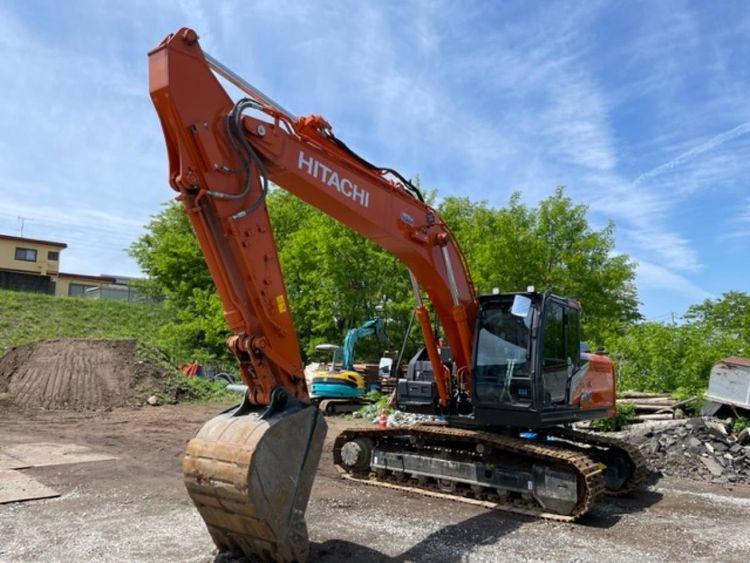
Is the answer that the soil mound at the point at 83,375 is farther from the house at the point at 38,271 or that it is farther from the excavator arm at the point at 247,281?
the house at the point at 38,271

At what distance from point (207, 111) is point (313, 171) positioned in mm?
1183

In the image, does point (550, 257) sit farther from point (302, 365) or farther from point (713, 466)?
point (302, 365)

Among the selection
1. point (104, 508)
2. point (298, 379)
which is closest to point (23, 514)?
point (104, 508)

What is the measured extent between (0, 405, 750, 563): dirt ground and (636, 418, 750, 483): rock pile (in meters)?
0.57

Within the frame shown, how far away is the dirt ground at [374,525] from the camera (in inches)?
231

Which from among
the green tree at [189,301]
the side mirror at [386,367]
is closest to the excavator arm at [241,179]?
the side mirror at [386,367]

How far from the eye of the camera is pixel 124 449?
446 inches

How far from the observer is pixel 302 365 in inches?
224

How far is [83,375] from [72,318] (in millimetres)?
16216

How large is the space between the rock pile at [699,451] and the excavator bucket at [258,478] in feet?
25.4

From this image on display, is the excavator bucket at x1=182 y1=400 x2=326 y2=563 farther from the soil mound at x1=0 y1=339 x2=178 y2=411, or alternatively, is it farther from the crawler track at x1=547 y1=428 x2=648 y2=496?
the soil mound at x1=0 y1=339 x2=178 y2=411

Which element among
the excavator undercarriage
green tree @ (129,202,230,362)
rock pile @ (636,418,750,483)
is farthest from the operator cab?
green tree @ (129,202,230,362)

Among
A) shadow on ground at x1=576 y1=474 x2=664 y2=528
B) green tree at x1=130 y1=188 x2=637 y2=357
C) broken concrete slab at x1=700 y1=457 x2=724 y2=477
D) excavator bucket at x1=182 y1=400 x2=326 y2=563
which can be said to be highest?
green tree at x1=130 y1=188 x2=637 y2=357

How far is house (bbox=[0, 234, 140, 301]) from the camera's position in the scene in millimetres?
45000
